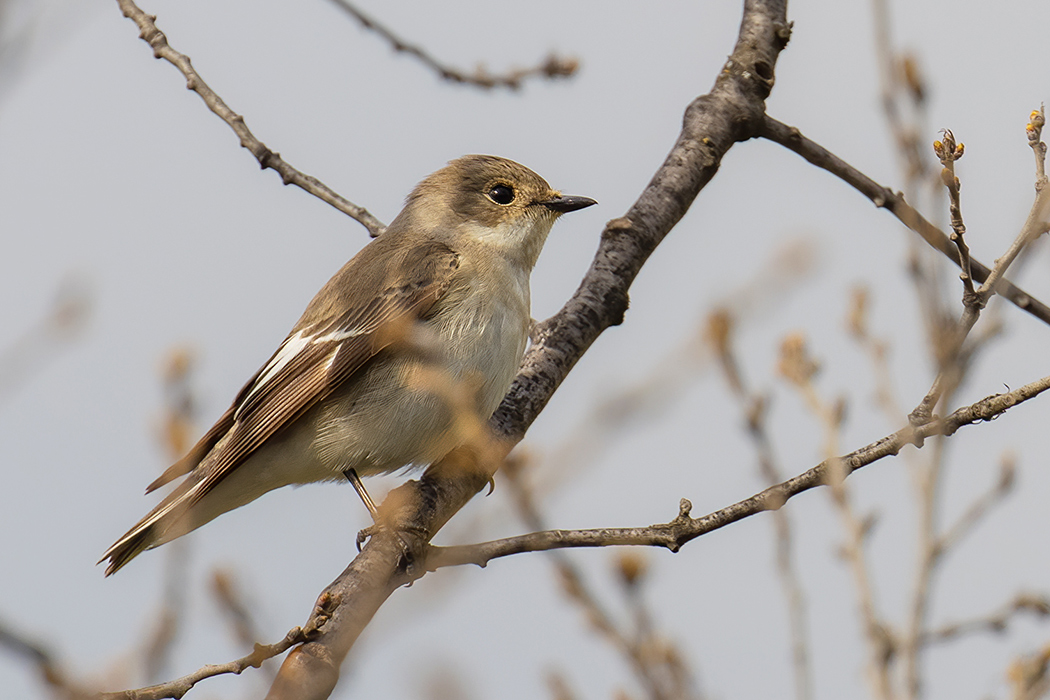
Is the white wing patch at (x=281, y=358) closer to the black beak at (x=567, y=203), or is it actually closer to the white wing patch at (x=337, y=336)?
the white wing patch at (x=337, y=336)

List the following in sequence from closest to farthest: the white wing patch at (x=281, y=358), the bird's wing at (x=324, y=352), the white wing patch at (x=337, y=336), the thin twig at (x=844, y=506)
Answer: the thin twig at (x=844, y=506) → the bird's wing at (x=324, y=352) → the white wing patch at (x=337, y=336) → the white wing patch at (x=281, y=358)

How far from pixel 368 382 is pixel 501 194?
1946 millimetres

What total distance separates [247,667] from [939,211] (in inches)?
84.0

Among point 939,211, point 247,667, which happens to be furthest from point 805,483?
point 247,667

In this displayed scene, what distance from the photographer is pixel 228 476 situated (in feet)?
20.3

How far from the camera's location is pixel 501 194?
24.6ft

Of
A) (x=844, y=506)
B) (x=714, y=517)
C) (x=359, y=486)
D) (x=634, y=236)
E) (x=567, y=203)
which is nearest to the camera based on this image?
(x=844, y=506)

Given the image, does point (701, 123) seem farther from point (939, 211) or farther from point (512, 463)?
point (512, 463)

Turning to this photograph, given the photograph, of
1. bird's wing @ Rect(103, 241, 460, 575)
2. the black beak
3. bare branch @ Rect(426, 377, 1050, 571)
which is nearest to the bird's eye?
the black beak

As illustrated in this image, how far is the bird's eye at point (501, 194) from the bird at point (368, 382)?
2.02 feet

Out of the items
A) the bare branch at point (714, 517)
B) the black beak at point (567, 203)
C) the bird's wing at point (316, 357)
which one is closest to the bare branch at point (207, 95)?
the bird's wing at point (316, 357)

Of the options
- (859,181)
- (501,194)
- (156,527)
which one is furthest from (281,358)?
(859,181)

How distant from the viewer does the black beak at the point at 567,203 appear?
7445 millimetres

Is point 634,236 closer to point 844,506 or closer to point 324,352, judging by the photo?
point 324,352
